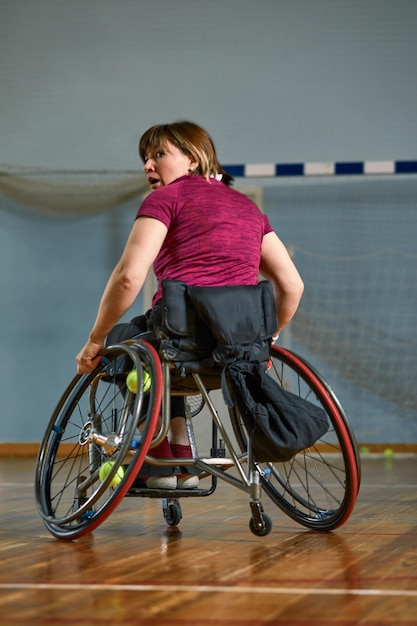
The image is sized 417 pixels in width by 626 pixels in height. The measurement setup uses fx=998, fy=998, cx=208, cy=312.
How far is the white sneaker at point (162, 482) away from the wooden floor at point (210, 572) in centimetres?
11

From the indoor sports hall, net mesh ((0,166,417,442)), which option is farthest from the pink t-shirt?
net mesh ((0,166,417,442))

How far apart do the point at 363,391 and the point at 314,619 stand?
169 inches

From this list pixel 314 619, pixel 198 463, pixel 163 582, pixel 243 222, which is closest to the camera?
pixel 314 619

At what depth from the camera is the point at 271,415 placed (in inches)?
79.6

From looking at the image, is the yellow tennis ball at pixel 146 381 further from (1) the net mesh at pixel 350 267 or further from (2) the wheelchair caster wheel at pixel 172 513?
(1) the net mesh at pixel 350 267

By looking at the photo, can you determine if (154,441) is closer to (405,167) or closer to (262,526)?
(262,526)

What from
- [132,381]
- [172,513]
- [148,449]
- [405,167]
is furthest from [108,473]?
[405,167]

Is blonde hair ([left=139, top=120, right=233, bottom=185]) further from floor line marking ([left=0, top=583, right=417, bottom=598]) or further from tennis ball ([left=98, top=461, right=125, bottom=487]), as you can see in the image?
floor line marking ([left=0, top=583, right=417, bottom=598])

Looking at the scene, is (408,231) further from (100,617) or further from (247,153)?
(100,617)

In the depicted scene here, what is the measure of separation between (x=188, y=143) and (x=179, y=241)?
30 cm

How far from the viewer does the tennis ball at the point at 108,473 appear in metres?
2.03

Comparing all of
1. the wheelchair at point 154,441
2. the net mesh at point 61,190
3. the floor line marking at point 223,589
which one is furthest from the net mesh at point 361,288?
the floor line marking at point 223,589

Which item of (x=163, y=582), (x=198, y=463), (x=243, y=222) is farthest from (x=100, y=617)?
(x=243, y=222)

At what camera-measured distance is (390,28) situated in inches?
231
